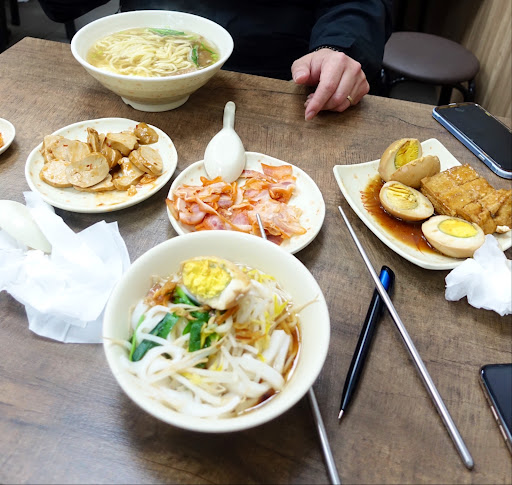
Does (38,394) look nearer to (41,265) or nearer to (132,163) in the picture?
(41,265)

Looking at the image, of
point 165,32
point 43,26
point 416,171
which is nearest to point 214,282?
point 416,171

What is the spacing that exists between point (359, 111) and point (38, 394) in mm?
1426

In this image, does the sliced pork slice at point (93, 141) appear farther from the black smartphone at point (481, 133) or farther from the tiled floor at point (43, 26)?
the tiled floor at point (43, 26)

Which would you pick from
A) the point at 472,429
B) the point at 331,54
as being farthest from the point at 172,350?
the point at 331,54

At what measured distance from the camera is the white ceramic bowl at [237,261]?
687mm

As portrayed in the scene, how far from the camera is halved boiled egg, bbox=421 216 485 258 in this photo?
3.69 ft

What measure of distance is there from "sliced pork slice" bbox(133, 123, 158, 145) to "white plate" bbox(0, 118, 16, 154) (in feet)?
1.29

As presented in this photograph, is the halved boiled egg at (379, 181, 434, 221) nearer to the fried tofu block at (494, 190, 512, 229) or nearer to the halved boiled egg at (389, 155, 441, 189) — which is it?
the halved boiled egg at (389, 155, 441, 189)

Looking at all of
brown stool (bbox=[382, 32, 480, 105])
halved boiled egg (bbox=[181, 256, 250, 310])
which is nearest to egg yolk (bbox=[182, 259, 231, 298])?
halved boiled egg (bbox=[181, 256, 250, 310])

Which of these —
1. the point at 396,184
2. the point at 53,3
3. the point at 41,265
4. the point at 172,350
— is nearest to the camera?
the point at 172,350

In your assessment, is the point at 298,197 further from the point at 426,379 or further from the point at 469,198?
the point at 426,379

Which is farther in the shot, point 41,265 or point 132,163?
point 132,163

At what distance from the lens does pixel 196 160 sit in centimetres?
146

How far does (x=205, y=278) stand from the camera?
0.83 m
